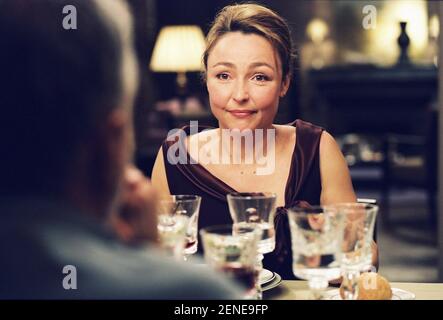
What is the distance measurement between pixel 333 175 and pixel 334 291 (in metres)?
0.65

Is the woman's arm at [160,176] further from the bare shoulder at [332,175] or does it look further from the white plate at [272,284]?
the white plate at [272,284]

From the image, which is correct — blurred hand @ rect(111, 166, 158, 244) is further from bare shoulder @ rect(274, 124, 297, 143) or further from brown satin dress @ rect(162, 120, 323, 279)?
bare shoulder @ rect(274, 124, 297, 143)

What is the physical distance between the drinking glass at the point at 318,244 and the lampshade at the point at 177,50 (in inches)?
90.0

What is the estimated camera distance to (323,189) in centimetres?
186

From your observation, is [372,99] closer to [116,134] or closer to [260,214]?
[260,214]

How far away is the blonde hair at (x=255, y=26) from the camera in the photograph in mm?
1851

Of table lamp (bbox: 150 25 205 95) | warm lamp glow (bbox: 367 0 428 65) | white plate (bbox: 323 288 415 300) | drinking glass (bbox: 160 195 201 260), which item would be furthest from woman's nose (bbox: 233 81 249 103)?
warm lamp glow (bbox: 367 0 428 65)

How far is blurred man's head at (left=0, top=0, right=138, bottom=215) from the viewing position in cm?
82

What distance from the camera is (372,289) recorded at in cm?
119

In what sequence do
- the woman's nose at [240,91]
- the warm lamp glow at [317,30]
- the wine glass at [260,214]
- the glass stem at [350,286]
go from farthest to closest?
1. the warm lamp glow at [317,30]
2. the woman's nose at [240,91]
3. the wine glass at [260,214]
4. the glass stem at [350,286]

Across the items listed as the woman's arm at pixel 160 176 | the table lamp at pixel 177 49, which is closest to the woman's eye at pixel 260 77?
the woman's arm at pixel 160 176

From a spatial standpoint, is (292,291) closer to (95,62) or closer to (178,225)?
(178,225)
